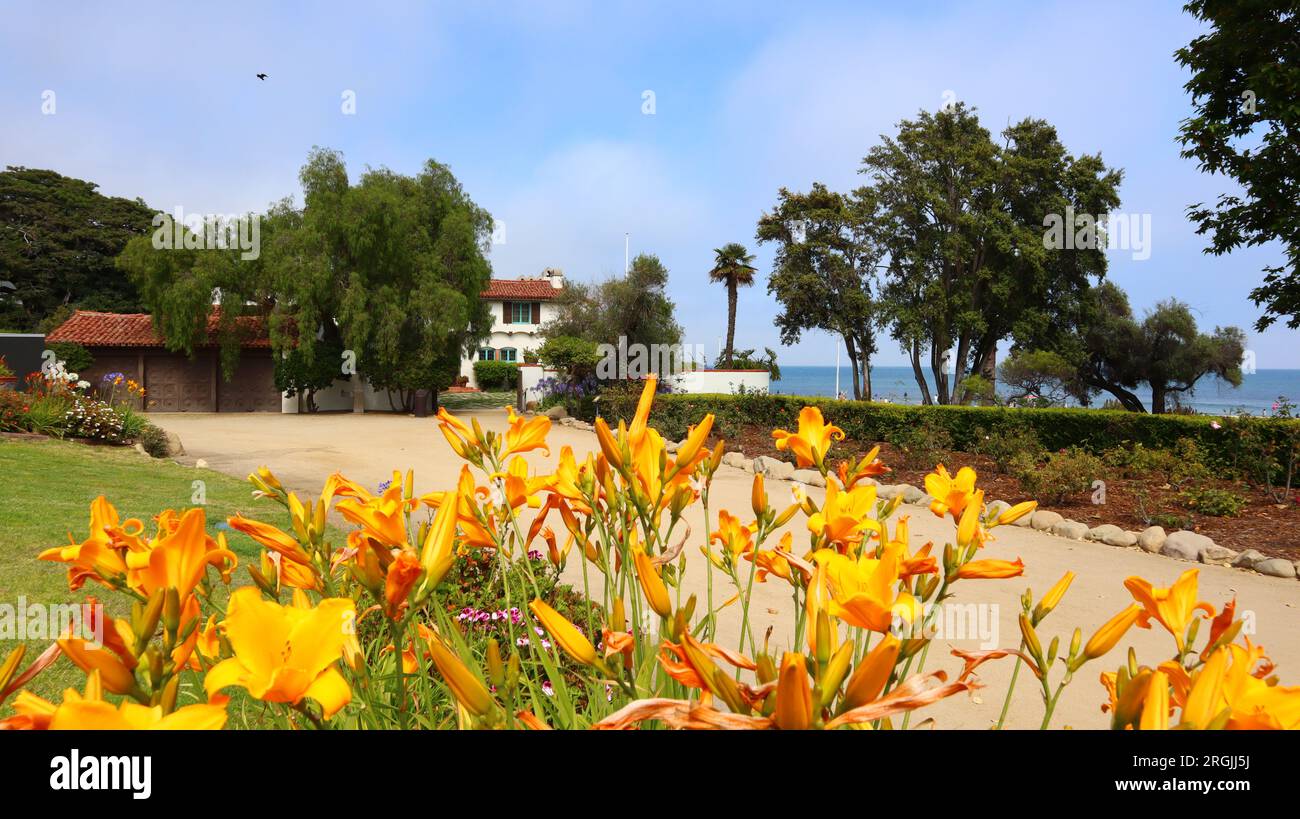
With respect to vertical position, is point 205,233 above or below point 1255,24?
below

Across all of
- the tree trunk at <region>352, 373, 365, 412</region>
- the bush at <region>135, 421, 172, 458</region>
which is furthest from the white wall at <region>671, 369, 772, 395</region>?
the bush at <region>135, 421, 172, 458</region>

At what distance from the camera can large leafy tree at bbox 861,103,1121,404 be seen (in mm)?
23234

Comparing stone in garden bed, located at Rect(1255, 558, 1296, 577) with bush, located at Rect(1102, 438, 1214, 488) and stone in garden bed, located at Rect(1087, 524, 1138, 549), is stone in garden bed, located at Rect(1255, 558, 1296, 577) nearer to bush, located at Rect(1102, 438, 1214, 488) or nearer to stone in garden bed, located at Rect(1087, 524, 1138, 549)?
stone in garden bed, located at Rect(1087, 524, 1138, 549)

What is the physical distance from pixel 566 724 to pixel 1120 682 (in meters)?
0.66

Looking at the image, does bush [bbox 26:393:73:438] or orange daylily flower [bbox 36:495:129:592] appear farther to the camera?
bush [bbox 26:393:73:438]

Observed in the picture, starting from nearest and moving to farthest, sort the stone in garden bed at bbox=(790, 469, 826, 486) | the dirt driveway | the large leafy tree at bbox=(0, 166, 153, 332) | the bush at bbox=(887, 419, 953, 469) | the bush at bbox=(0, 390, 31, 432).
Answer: the dirt driveway
the stone in garden bed at bbox=(790, 469, 826, 486)
the bush at bbox=(887, 419, 953, 469)
the bush at bbox=(0, 390, 31, 432)
the large leafy tree at bbox=(0, 166, 153, 332)

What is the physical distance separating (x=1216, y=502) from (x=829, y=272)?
1924cm

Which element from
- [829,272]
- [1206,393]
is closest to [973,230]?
[829,272]

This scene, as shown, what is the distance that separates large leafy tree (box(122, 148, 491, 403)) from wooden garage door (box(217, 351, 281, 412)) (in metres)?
1.34

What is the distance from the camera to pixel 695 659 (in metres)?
0.60

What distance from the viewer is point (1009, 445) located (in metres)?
9.86

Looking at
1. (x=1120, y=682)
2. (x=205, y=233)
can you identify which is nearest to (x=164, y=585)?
(x=1120, y=682)

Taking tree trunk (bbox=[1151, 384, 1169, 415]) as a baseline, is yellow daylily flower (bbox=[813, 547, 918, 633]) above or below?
below
